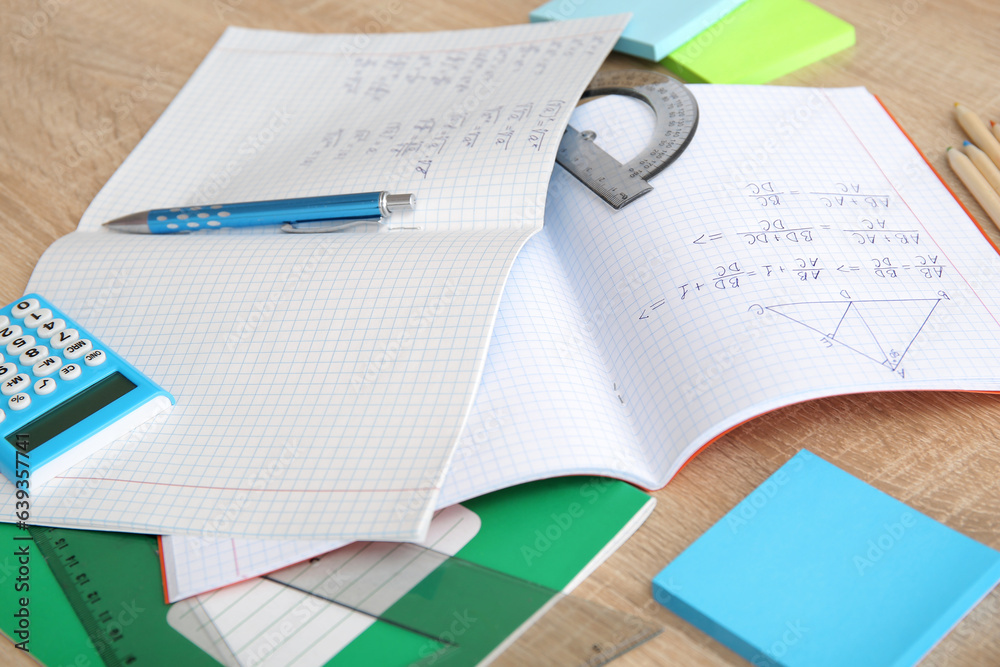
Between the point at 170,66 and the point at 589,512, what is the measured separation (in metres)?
1.00

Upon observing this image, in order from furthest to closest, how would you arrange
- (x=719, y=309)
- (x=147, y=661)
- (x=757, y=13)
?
Result: 1. (x=757, y=13)
2. (x=719, y=309)
3. (x=147, y=661)

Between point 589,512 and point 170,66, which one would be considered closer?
point 589,512

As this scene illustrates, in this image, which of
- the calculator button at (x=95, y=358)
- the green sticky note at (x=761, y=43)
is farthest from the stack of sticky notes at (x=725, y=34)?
the calculator button at (x=95, y=358)

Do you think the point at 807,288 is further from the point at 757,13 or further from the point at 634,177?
the point at 757,13

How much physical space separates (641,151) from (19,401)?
2.15 feet

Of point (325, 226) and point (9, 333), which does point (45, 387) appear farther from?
point (325, 226)

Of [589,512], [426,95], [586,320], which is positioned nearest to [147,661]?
[589,512]

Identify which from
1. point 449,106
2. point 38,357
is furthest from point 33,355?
point 449,106

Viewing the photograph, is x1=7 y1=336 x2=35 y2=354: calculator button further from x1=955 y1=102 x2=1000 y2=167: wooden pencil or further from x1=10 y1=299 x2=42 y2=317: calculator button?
x1=955 y1=102 x2=1000 y2=167: wooden pencil

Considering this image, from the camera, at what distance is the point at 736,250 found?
73 centimetres

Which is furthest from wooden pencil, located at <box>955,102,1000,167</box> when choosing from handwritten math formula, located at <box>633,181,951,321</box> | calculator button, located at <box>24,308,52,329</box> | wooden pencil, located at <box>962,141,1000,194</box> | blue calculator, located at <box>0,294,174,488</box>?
calculator button, located at <box>24,308,52,329</box>

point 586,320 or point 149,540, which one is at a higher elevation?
point 586,320

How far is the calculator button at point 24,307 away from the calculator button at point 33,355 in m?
0.06

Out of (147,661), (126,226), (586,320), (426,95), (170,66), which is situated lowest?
(147,661)
